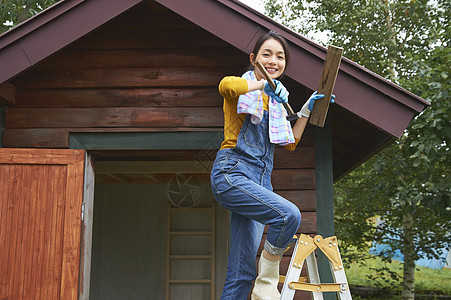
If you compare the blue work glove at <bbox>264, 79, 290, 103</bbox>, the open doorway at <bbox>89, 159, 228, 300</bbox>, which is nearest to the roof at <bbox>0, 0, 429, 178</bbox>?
the blue work glove at <bbox>264, 79, 290, 103</bbox>

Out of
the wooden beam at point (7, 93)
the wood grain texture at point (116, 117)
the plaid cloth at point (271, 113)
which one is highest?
the wooden beam at point (7, 93)

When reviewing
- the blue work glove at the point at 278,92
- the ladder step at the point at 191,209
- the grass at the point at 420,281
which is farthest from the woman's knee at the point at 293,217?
the grass at the point at 420,281

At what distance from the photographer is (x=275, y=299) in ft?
7.11

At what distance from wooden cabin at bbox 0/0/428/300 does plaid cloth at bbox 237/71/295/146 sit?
62 centimetres

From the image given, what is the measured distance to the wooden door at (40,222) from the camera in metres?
3.27

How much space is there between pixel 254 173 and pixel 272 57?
66cm

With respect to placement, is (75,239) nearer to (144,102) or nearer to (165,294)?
(144,102)

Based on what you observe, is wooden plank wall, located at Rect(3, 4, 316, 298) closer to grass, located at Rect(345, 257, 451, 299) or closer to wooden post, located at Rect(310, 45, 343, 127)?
wooden post, located at Rect(310, 45, 343, 127)

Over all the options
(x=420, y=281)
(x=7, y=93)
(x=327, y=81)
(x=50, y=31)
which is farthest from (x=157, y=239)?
(x=420, y=281)

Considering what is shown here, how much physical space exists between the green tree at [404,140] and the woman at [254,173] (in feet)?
13.1

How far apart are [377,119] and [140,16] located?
6.64ft

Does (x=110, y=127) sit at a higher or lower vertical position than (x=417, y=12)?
lower

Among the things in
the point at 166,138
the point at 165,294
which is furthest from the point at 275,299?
the point at 165,294

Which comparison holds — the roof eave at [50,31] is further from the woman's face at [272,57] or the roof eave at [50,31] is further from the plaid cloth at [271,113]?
the plaid cloth at [271,113]
